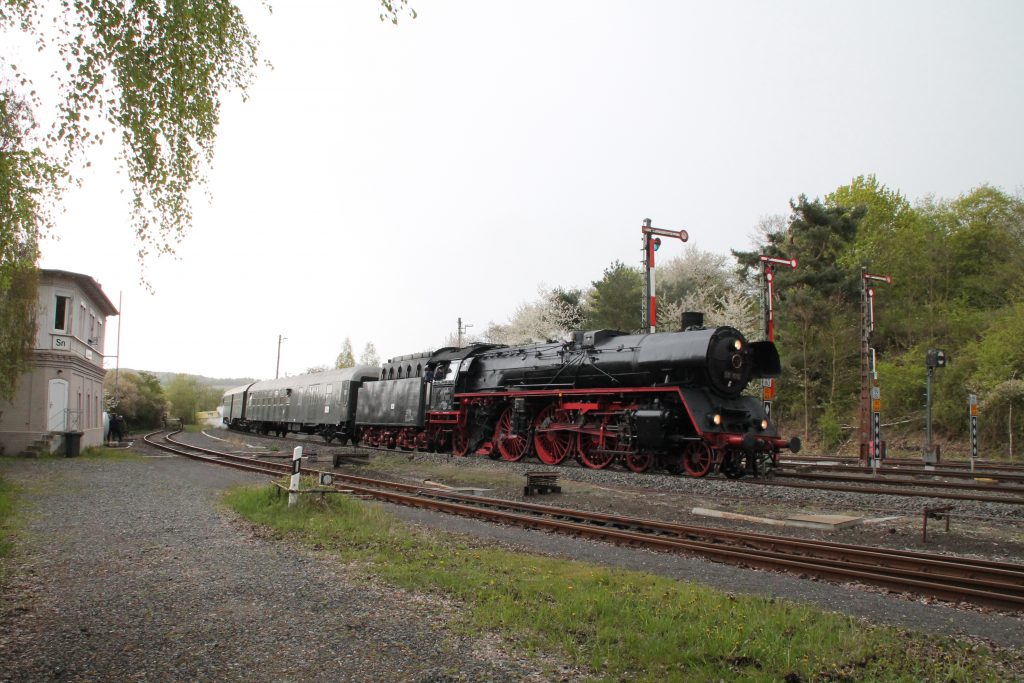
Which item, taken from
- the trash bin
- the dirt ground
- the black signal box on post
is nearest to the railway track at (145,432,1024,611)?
the dirt ground

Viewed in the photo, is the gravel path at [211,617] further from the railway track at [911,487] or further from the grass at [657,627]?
the railway track at [911,487]

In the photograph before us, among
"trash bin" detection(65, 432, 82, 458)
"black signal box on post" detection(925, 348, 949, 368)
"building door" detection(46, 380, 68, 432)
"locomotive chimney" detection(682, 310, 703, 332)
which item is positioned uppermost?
"locomotive chimney" detection(682, 310, 703, 332)

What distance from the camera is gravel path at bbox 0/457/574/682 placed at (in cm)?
449

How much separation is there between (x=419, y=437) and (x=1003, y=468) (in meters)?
17.3

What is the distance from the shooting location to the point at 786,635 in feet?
16.9

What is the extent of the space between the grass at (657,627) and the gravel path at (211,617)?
0.35 metres

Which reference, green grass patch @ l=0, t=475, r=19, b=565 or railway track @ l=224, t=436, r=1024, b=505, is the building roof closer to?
green grass patch @ l=0, t=475, r=19, b=565

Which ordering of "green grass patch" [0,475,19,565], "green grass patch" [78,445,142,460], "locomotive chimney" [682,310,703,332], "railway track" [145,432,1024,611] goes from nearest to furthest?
"railway track" [145,432,1024,611] → "green grass patch" [0,475,19,565] → "locomotive chimney" [682,310,703,332] → "green grass patch" [78,445,142,460]

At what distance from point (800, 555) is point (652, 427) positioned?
24.1ft

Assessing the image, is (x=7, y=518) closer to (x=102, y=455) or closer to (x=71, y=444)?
(x=71, y=444)

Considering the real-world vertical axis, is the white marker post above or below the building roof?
below

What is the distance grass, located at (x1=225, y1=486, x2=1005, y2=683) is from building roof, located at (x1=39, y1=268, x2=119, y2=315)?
23922 millimetres

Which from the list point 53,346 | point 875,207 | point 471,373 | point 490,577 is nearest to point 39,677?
point 490,577

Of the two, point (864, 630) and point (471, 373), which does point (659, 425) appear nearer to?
point (471, 373)
